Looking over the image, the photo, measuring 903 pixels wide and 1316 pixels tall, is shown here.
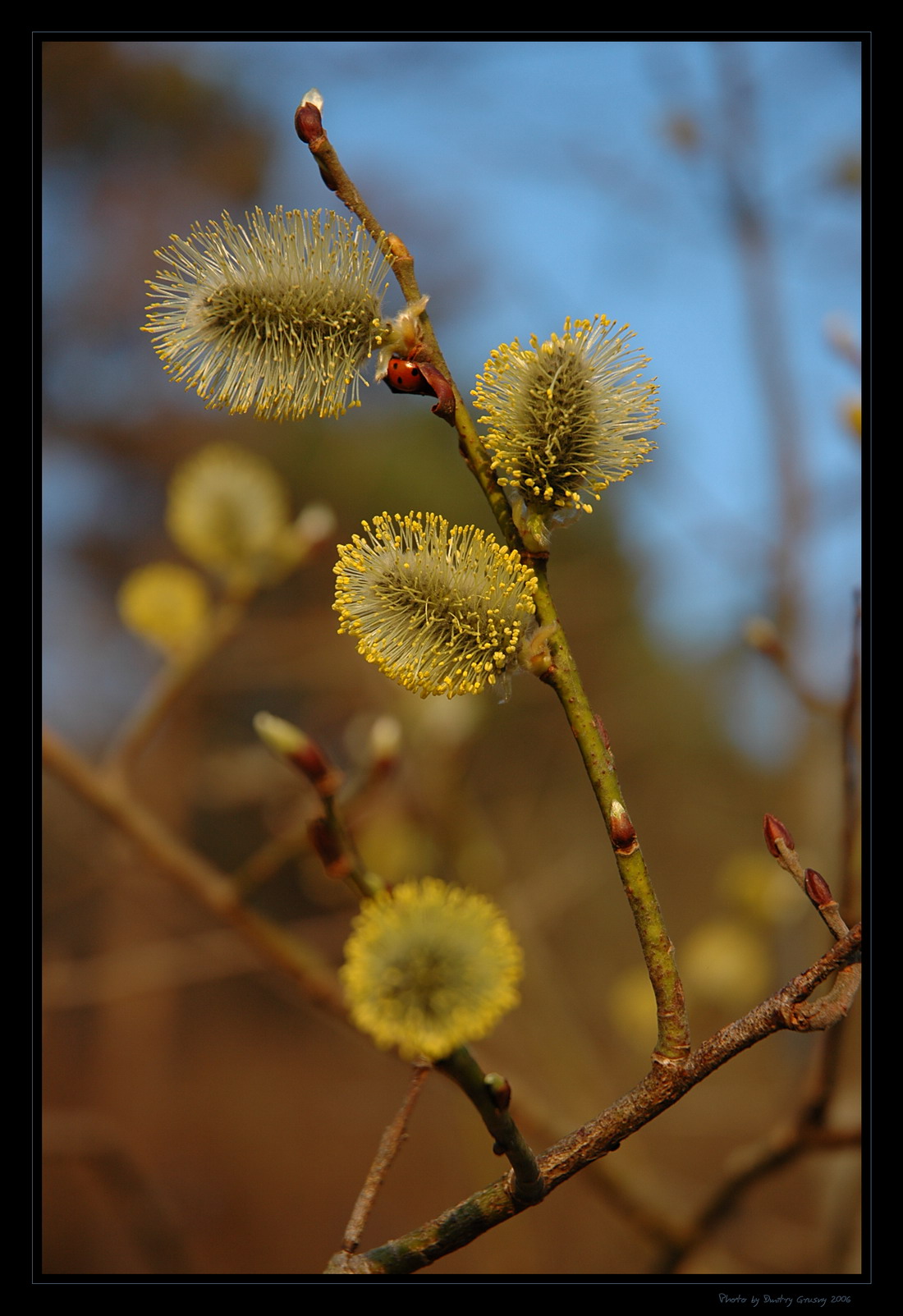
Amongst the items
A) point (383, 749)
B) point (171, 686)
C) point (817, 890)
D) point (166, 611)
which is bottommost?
point (817, 890)

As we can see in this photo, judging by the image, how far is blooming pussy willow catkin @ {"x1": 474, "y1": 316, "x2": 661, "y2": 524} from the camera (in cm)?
54

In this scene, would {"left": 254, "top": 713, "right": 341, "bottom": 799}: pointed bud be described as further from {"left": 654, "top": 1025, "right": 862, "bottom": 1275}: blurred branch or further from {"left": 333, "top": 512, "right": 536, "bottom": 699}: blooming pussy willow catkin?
{"left": 654, "top": 1025, "right": 862, "bottom": 1275}: blurred branch

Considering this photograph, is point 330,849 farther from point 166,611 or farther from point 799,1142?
point 166,611

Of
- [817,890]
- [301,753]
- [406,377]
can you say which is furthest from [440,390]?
[817,890]

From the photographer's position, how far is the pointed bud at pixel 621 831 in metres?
0.48

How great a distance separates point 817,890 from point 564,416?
319 mm

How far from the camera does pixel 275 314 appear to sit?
576mm

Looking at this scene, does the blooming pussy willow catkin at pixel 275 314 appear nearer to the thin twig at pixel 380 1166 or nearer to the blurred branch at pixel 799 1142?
the thin twig at pixel 380 1166

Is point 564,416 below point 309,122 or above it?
below

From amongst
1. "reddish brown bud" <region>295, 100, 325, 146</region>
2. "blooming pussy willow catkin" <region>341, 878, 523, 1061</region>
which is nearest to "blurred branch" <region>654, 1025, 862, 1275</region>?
"blooming pussy willow catkin" <region>341, 878, 523, 1061</region>

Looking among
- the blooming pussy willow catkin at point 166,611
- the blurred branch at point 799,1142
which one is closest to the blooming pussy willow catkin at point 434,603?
the blurred branch at point 799,1142

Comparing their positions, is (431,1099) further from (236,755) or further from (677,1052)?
(677,1052)

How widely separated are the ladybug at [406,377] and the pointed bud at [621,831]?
0.27 m
